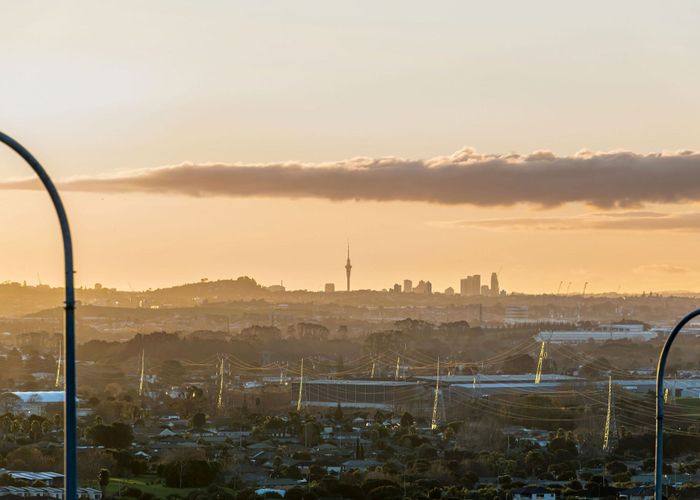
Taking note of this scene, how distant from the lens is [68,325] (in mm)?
8102

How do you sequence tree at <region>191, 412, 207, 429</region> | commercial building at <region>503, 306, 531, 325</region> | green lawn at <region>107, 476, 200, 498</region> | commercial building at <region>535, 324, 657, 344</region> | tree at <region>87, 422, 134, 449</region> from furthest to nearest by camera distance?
commercial building at <region>503, 306, 531, 325</region> < commercial building at <region>535, 324, 657, 344</region> < tree at <region>191, 412, 207, 429</region> < tree at <region>87, 422, 134, 449</region> < green lawn at <region>107, 476, 200, 498</region>

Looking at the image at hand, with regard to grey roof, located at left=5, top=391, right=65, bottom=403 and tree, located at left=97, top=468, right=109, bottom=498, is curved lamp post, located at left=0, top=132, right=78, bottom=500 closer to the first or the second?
tree, located at left=97, top=468, right=109, bottom=498

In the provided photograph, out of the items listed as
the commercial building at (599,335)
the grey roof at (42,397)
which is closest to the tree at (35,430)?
the grey roof at (42,397)

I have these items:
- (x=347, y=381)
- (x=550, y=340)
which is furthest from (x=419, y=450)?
(x=550, y=340)

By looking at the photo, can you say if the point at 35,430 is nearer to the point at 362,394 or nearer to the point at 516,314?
the point at 362,394

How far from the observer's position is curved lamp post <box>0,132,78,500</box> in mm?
7367

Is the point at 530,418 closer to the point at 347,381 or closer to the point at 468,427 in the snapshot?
the point at 468,427

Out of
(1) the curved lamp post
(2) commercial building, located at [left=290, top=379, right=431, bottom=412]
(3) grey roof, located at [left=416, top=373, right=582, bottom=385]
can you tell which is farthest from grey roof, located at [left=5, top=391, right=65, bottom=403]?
(1) the curved lamp post

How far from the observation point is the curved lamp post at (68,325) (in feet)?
24.2

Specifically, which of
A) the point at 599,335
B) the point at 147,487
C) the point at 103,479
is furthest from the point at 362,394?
the point at 599,335

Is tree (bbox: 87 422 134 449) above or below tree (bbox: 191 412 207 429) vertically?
above

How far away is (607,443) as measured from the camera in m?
51.0

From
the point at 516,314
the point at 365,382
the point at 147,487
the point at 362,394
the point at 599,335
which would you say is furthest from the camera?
the point at 516,314

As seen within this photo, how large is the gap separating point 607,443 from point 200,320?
326 feet
